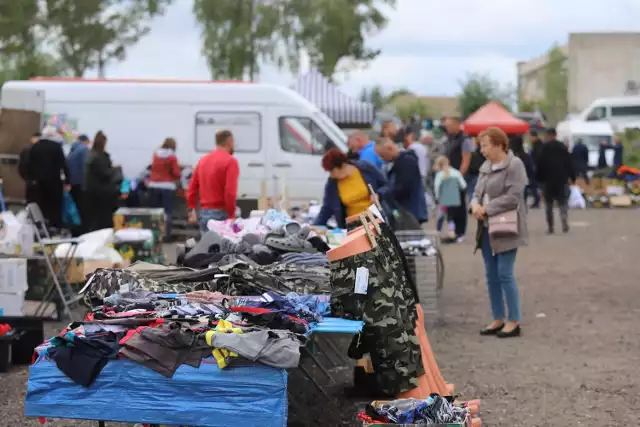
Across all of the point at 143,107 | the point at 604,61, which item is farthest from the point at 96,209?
the point at 604,61

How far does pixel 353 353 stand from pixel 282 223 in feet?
6.88

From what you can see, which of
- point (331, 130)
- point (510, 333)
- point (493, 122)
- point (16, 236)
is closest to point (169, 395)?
point (510, 333)

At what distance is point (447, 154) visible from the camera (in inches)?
787

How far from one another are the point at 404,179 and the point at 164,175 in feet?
24.6

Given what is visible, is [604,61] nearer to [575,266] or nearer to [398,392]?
[575,266]

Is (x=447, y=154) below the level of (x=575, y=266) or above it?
above

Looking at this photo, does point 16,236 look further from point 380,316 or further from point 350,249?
point 380,316

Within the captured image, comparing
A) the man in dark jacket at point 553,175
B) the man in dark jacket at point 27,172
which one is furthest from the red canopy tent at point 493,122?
the man in dark jacket at point 27,172

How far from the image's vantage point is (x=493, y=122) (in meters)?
35.1

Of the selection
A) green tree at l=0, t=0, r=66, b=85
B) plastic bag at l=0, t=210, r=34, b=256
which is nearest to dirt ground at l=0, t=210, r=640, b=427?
plastic bag at l=0, t=210, r=34, b=256

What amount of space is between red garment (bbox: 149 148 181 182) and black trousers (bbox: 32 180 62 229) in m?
3.83

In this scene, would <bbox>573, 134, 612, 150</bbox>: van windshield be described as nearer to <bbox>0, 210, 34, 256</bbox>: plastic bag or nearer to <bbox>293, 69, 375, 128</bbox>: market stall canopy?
<bbox>293, 69, 375, 128</bbox>: market stall canopy

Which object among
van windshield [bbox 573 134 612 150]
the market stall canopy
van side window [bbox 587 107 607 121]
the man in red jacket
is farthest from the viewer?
van side window [bbox 587 107 607 121]

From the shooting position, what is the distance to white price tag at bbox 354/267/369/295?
247 inches
